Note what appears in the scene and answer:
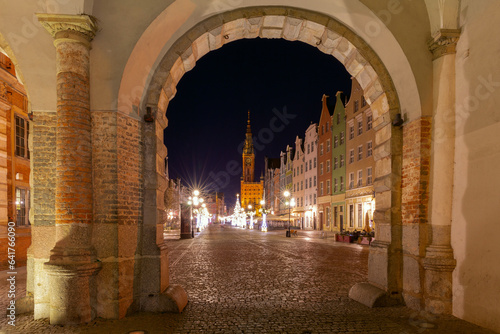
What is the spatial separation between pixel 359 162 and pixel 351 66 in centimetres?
2488

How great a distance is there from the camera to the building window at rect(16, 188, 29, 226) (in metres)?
11.9

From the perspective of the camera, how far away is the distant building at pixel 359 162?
28.1 meters

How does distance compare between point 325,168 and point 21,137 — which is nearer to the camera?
point 21,137

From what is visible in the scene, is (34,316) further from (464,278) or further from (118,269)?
(464,278)

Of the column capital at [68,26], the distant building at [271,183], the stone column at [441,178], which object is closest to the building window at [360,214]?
the stone column at [441,178]

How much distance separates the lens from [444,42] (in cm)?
586

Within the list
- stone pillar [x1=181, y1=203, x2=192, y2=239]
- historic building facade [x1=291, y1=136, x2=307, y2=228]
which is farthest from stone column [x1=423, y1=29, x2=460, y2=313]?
historic building facade [x1=291, y1=136, x2=307, y2=228]

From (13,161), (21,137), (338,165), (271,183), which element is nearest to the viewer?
(13,161)

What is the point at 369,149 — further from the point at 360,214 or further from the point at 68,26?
the point at 68,26

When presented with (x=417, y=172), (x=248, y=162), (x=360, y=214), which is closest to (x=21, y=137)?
(x=417, y=172)

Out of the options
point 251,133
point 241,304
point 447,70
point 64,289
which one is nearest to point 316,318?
point 241,304

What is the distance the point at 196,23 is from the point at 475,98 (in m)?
5.49

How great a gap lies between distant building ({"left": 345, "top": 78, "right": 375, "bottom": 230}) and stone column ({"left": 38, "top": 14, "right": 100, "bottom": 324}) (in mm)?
24980

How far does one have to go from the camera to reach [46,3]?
535cm
